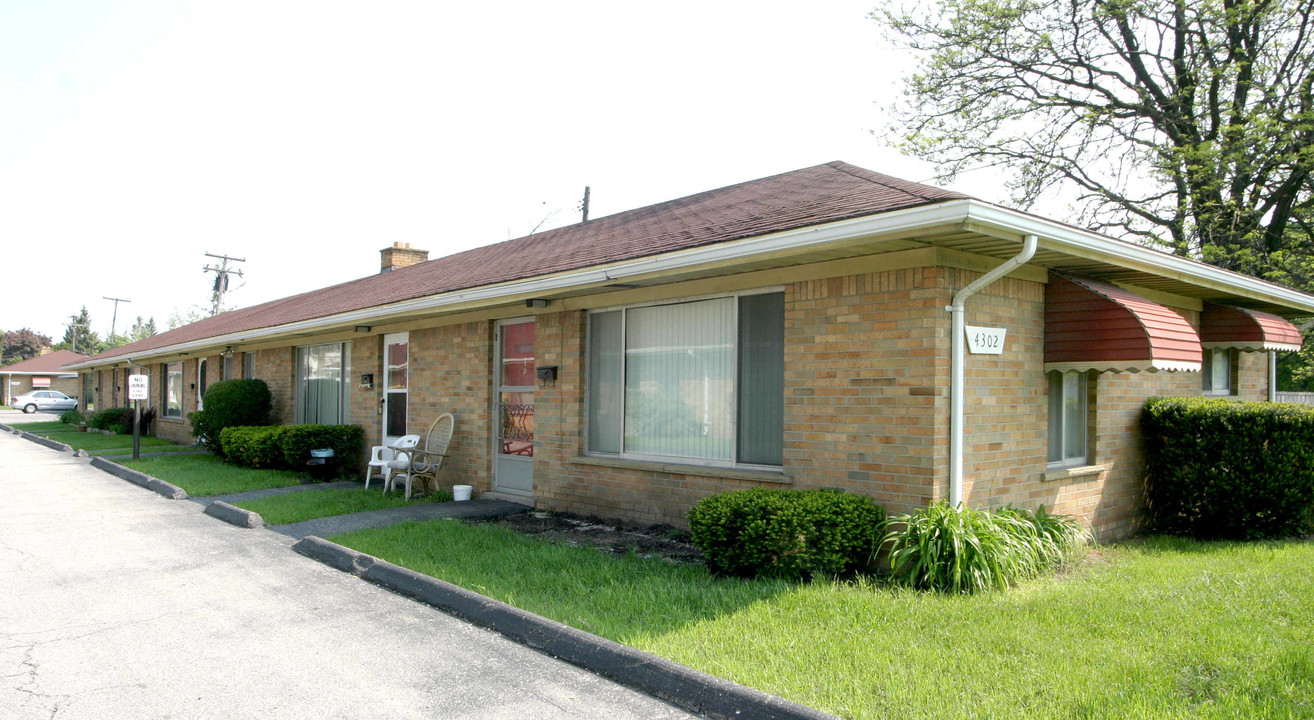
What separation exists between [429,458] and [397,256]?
10210mm

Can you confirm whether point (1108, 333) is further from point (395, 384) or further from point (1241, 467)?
point (395, 384)

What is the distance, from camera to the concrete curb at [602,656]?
12.7ft

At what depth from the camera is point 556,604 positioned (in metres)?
5.53

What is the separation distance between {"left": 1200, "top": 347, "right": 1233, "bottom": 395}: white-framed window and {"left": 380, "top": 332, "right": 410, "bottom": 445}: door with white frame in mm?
11068

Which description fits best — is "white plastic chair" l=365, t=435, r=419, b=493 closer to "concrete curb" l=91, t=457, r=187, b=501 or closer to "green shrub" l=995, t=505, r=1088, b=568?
"concrete curb" l=91, t=457, r=187, b=501

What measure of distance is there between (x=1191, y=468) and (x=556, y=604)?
6.66 m

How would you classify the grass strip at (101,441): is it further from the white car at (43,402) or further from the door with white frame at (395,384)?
the white car at (43,402)

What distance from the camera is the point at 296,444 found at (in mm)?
13000

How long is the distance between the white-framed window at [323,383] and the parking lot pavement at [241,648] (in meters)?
6.52

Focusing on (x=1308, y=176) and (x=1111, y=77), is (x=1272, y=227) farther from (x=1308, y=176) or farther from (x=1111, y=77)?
(x=1111, y=77)

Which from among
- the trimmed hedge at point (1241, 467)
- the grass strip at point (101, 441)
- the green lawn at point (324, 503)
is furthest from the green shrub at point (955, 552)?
the grass strip at point (101, 441)

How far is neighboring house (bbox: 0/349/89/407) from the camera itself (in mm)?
60312

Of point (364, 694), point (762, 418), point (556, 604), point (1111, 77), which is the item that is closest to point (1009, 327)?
point (762, 418)

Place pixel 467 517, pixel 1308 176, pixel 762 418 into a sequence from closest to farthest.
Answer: pixel 762 418 < pixel 467 517 < pixel 1308 176
